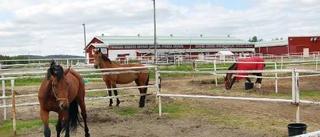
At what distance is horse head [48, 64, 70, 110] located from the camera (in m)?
5.89

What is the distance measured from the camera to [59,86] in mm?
5977

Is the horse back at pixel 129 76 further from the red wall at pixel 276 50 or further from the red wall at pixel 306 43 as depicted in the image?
the red wall at pixel 276 50

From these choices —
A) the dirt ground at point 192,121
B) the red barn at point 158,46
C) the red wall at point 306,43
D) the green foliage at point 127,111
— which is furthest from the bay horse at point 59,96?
the red wall at point 306,43

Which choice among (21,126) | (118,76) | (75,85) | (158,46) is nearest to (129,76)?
(118,76)

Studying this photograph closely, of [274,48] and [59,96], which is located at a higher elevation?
[274,48]

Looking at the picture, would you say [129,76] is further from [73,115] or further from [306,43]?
[306,43]

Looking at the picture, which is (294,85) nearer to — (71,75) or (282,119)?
(282,119)

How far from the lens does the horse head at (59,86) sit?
5.89 m

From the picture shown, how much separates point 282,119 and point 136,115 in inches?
137

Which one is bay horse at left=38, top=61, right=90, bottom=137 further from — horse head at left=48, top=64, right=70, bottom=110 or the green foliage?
the green foliage

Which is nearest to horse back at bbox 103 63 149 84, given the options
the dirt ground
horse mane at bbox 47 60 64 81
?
the dirt ground

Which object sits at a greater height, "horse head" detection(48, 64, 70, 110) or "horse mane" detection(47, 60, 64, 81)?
"horse mane" detection(47, 60, 64, 81)

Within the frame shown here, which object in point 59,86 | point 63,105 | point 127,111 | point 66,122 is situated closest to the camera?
point 63,105

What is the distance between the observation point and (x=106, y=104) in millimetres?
11656
